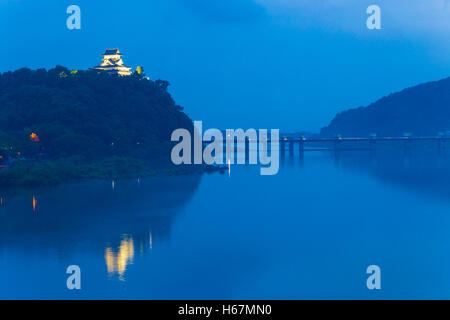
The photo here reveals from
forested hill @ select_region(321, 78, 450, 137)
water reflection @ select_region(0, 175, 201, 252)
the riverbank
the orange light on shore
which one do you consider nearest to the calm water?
water reflection @ select_region(0, 175, 201, 252)

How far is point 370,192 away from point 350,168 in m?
19.0

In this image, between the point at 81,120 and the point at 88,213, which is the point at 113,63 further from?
the point at 88,213

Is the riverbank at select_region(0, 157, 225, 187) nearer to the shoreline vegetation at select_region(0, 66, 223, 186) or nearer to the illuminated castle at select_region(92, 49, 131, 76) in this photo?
the shoreline vegetation at select_region(0, 66, 223, 186)

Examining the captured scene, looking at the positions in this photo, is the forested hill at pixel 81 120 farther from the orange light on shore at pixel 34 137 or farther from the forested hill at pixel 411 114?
the forested hill at pixel 411 114

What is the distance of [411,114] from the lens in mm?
116125

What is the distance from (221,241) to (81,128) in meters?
23.5

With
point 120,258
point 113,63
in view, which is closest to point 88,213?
point 120,258

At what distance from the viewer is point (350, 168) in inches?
2143

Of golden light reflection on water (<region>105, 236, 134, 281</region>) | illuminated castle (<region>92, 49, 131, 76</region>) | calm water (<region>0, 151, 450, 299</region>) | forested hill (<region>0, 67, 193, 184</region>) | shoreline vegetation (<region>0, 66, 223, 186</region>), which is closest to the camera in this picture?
calm water (<region>0, 151, 450, 299</region>)

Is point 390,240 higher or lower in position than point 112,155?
lower

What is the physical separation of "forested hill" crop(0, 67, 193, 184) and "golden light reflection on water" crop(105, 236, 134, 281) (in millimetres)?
15946

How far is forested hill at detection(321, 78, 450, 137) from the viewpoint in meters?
115
